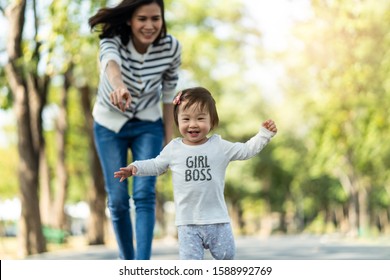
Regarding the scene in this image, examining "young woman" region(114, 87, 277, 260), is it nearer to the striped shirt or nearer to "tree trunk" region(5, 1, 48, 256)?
the striped shirt

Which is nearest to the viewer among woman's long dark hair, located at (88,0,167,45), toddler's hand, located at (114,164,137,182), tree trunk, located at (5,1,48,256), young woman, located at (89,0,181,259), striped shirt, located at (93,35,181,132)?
toddler's hand, located at (114,164,137,182)

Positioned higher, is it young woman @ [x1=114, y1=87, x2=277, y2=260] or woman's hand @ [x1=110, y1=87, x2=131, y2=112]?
woman's hand @ [x1=110, y1=87, x2=131, y2=112]

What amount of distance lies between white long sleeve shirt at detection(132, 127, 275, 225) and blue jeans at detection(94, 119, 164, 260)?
1039 mm

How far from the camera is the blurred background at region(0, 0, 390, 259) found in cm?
1259

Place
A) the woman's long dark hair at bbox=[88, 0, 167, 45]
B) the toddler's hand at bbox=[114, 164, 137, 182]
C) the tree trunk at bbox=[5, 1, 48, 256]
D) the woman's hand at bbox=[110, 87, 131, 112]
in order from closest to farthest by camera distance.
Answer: the toddler's hand at bbox=[114, 164, 137, 182], the woman's hand at bbox=[110, 87, 131, 112], the woman's long dark hair at bbox=[88, 0, 167, 45], the tree trunk at bbox=[5, 1, 48, 256]

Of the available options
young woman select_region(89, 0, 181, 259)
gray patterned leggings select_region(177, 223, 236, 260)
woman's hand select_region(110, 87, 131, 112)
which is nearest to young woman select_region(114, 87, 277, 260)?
gray patterned leggings select_region(177, 223, 236, 260)

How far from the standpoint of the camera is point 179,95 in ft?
11.9

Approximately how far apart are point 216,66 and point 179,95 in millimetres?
21915

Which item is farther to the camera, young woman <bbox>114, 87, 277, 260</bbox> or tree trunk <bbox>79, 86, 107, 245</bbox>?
tree trunk <bbox>79, 86, 107, 245</bbox>

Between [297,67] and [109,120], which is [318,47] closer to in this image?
[297,67]

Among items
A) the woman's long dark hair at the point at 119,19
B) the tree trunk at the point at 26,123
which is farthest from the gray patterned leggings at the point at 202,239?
the tree trunk at the point at 26,123

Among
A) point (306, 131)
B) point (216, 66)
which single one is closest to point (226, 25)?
point (216, 66)

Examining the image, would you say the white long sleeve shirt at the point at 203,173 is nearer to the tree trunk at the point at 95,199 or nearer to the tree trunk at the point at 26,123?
the tree trunk at the point at 26,123

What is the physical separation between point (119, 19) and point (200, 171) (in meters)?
1.44
